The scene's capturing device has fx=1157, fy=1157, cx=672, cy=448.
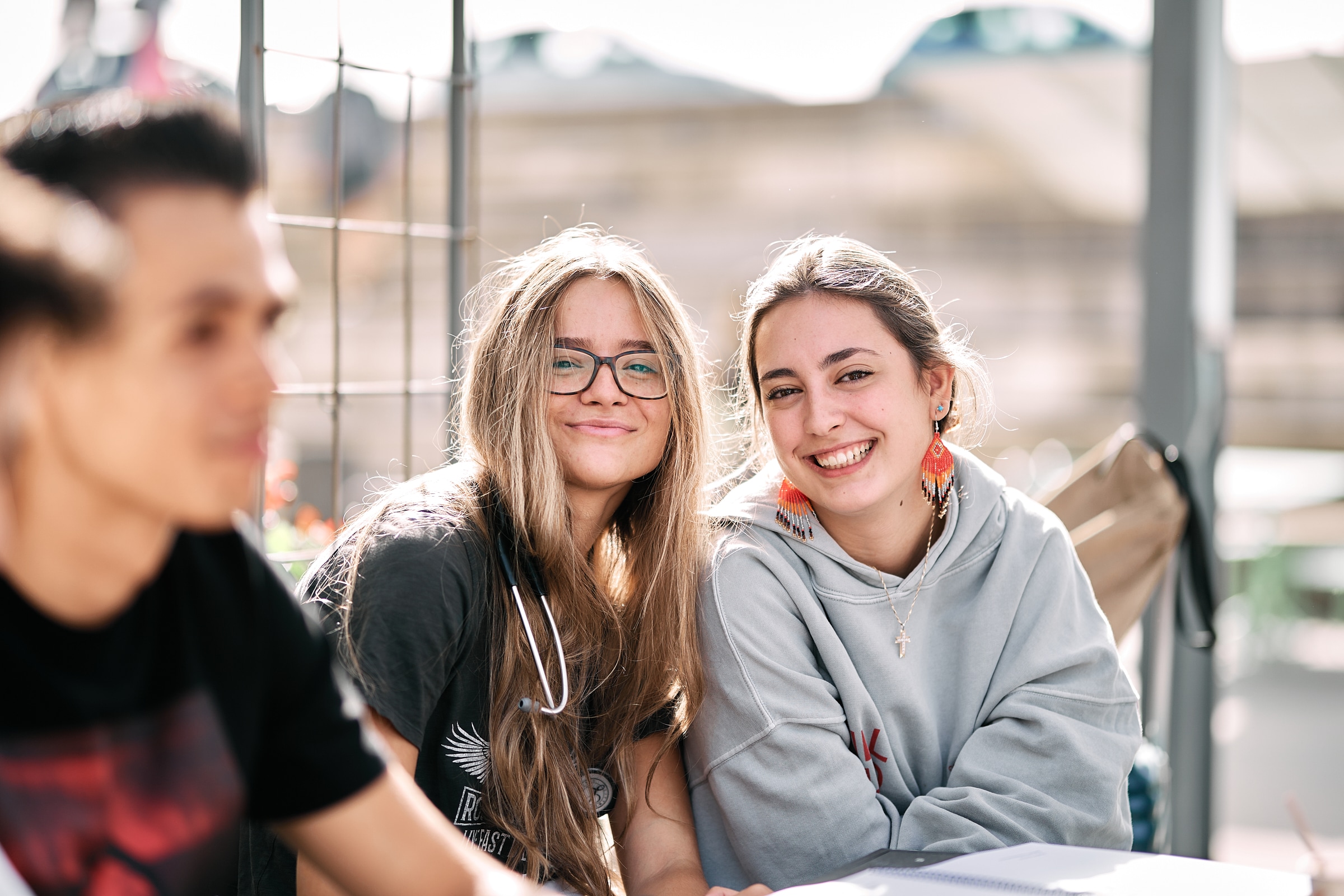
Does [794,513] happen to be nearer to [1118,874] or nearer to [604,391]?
[604,391]

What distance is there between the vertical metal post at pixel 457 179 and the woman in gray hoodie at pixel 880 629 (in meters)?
1.02

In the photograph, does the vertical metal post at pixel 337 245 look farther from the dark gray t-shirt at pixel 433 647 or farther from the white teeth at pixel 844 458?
the white teeth at pixel 844 458

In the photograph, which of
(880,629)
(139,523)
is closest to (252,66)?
(880,629)

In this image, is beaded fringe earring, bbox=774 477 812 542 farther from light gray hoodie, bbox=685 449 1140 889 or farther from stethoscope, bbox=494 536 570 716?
stethoscope, bbox=494 536 570 716

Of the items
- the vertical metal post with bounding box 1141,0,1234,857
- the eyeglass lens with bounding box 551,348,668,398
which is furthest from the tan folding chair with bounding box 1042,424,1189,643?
the eyeglass lens with bounding box 551,348,668,398

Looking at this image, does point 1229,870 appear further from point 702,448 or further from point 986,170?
point 986,170

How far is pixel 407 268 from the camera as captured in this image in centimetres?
256

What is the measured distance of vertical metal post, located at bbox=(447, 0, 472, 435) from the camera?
2.60 meters

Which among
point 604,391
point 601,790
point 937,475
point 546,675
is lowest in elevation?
point 601,790

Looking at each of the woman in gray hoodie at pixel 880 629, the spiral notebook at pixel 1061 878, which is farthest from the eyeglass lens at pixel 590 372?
the spiral notebook at pixel 1061 878

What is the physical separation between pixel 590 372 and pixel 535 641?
38 cm

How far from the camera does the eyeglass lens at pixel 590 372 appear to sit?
161 centimetres

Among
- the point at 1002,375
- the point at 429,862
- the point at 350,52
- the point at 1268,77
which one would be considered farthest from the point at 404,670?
the point at 1002,375

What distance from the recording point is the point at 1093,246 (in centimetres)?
1027
